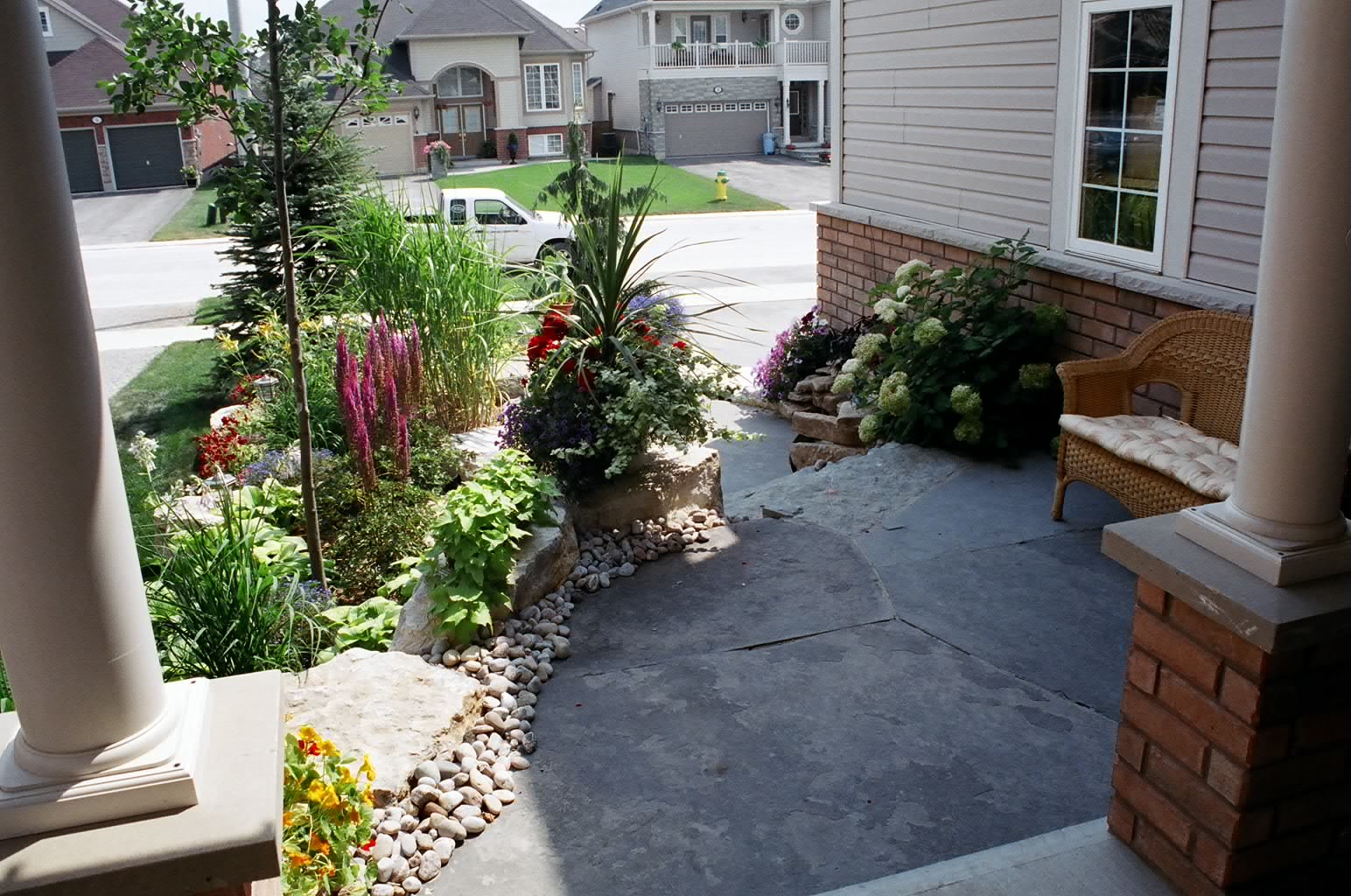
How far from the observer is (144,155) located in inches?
1353

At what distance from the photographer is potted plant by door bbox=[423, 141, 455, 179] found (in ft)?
108

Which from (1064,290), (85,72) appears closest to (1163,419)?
(1064,290)

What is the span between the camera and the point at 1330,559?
2.23 meters

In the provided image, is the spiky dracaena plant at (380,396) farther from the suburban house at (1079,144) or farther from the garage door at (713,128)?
the garage door at (713,128)

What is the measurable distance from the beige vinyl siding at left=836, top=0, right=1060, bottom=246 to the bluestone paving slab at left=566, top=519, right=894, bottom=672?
110 inches

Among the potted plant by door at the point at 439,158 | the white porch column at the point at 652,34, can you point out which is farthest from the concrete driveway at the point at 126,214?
the white porch column at the point at 652,34

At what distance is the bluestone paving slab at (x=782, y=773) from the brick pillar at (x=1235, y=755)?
2.14 feet

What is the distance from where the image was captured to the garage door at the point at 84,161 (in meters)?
33.4

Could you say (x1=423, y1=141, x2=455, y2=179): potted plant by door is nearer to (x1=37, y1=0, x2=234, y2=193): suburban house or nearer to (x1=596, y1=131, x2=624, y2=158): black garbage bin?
(x1=37, y1=0, x2=234, y2=193): suburban house

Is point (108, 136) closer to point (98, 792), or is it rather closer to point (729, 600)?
point (729, 600)

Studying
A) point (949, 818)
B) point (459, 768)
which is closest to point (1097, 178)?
point (949, 818)

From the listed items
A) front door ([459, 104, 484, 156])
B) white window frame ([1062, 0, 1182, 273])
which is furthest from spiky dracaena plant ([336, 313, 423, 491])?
front door ([459, 104, 484, 156])

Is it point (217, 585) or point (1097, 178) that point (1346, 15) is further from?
point (1097, 178)

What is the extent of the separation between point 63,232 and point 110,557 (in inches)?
21.3
